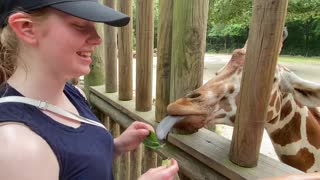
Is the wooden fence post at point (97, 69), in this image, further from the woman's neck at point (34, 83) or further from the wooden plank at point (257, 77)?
the woman's neck at point (34, 83)

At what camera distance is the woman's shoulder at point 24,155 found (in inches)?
37.2

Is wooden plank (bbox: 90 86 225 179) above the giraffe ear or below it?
below

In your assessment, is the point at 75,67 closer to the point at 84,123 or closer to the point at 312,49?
the point at 84,123

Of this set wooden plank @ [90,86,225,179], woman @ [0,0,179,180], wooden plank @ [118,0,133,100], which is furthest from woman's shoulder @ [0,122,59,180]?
wooden plank @ [118,0,133,100]

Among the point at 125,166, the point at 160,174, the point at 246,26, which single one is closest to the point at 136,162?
the point at 125,166

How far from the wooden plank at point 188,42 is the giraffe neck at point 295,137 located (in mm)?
641

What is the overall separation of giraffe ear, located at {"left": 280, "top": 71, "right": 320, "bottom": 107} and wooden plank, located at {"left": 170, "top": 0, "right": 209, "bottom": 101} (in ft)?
1.64

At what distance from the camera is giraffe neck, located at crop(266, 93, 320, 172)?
2.35m

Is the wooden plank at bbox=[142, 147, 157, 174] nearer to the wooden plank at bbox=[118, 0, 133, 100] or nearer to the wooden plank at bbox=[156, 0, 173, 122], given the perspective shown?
the wooden plank at bbox=[156, 0, 173, 122]

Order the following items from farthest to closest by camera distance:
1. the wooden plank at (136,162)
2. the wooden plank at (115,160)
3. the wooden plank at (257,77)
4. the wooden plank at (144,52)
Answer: the wooden plank at (115,160) < the wooden plank at (136,162) < the wooden plank at (144,52) < the wooden plank at (257,77)

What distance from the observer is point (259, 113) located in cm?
152

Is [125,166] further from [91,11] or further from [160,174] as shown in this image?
[91,11]

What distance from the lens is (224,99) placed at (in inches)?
80.5

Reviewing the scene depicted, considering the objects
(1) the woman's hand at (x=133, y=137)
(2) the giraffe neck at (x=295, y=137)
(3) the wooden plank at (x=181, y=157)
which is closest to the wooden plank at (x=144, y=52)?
(3) the wooden plank at (x=181, y=157)
